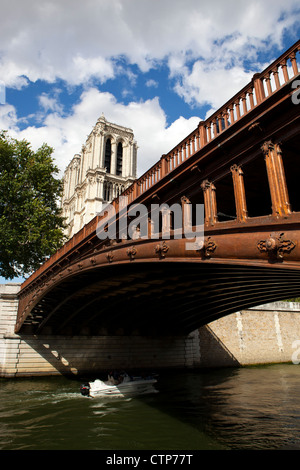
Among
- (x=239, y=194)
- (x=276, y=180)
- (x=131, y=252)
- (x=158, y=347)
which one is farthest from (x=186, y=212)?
(x=158, y=347)

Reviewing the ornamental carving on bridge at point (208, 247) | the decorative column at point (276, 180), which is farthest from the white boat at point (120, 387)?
the decorative column at point (276, 180)

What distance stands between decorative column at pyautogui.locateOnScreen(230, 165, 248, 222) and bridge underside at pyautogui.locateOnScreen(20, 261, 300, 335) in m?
3.49

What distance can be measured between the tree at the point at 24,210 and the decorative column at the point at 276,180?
25.2 metres

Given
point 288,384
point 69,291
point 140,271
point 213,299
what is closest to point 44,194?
point 69,291

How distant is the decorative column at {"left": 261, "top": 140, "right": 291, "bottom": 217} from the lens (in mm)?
5820

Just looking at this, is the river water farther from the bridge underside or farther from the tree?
the tree

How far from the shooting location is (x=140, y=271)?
12.2 meters

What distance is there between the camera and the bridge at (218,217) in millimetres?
5988

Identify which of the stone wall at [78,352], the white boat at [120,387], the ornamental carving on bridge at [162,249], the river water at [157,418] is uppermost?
the ornamental carving on bridge at [162,249]

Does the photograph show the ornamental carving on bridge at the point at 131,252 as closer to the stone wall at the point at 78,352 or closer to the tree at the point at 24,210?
the stone wall at the point at 78,352

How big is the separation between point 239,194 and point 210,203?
972 mm

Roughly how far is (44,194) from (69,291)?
57.8ft

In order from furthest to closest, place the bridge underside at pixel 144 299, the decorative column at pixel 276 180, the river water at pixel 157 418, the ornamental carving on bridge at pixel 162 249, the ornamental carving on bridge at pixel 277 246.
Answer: the bridge underside at pixel 144 299, the river water at pixel 157 418, the ornamental carving on bridge at pixel 162 249, the decorative column at pixel 276 180, the ornamental carving on bridge at pixel 277 246

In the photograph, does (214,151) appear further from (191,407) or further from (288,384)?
(288,384)
